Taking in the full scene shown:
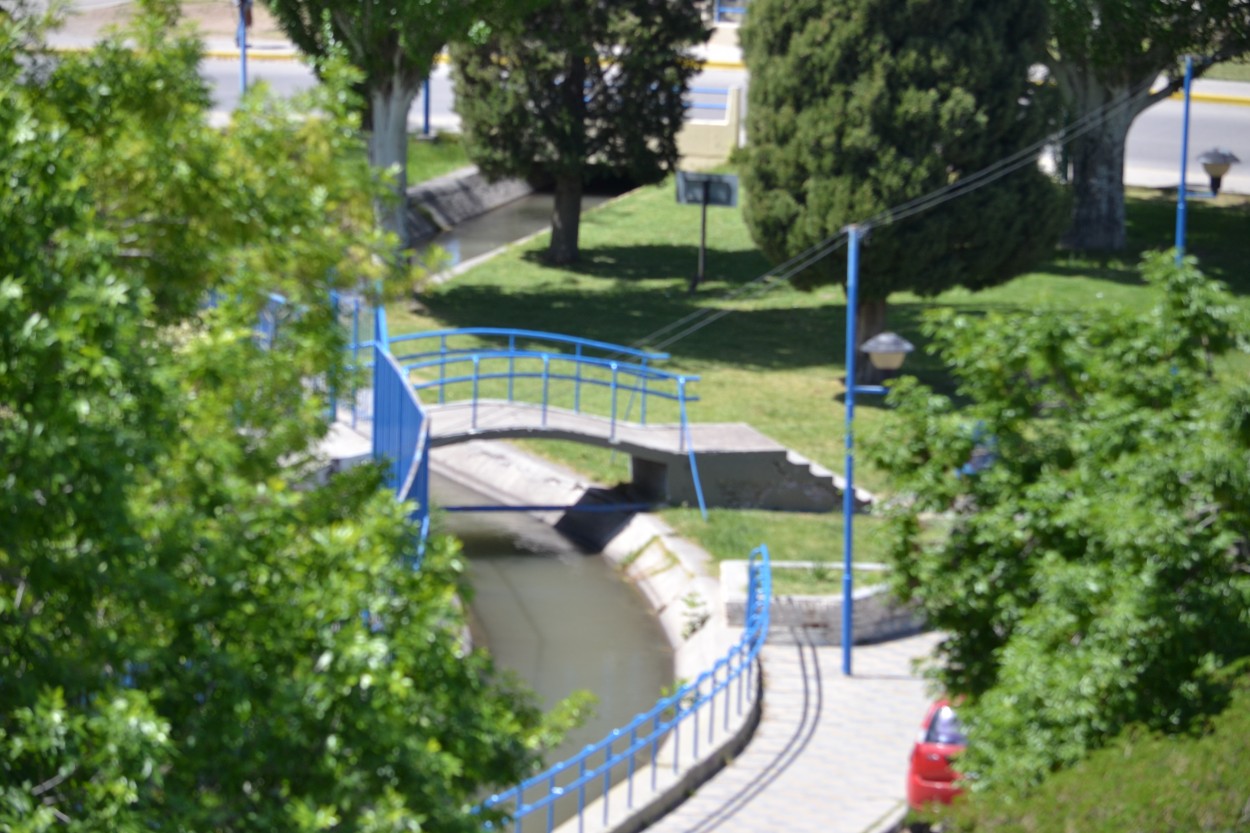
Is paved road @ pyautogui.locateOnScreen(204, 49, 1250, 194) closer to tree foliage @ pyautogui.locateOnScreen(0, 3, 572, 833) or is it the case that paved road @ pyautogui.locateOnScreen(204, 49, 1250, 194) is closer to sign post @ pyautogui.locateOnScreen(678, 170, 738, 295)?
sign post @ pyautogui.locateOnScreen(678, 170, 738, 295)

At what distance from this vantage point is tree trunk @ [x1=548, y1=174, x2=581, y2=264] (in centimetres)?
3528

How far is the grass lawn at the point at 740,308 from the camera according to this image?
25328mm

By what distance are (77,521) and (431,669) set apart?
1.62 metres

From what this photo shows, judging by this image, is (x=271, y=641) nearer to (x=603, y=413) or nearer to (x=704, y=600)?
(x=704, y=600)

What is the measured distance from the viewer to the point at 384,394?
1709cm

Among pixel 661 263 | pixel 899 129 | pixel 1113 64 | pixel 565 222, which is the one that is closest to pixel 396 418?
pixel 899 129

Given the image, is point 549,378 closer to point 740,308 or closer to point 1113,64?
point 740,308

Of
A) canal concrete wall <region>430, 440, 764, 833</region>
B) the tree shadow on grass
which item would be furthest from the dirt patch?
canal concrete wall <region>430, 440, 764, 833</region>

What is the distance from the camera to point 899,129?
89.9 feet

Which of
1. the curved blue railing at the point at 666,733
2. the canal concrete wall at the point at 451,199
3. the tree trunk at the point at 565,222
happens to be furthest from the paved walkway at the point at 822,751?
the canal concrete wall at the point at 451,199

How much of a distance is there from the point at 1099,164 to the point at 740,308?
7873 mm

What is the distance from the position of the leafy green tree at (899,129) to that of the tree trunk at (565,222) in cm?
725

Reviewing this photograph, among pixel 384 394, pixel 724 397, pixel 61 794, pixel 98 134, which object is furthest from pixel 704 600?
pixel 61 794

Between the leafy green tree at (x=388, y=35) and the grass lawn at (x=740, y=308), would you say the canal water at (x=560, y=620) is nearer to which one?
the grass lawn at (x=740, y=308)
